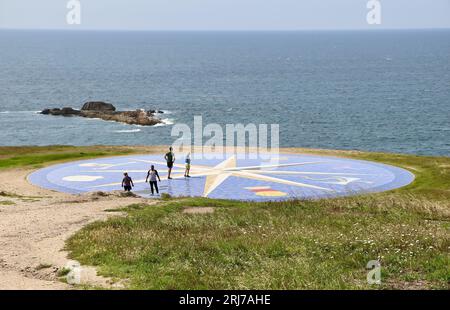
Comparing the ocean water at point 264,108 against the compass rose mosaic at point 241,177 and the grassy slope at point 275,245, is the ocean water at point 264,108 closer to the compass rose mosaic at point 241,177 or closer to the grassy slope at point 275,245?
the compass rose mosaic at point 241,177

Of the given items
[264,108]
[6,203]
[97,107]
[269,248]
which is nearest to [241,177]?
[6,203]

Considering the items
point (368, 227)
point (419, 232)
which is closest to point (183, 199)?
point (368, 227)

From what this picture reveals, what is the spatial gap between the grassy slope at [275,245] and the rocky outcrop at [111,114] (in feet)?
239

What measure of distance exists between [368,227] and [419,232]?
82.5 inches

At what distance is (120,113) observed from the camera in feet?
364

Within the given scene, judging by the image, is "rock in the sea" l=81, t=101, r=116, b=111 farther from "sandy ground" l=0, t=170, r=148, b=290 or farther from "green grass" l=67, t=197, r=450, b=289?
"green grass" l=67, t=197, r=450, b=289

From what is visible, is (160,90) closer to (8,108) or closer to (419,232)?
(8,108)

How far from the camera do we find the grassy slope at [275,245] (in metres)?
17.4

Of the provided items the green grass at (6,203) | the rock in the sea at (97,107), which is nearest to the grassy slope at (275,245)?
the green grass at (6,203)

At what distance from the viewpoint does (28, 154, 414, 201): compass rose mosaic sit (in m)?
38.2

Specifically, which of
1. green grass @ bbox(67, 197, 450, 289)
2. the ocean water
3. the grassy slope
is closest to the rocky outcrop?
the ocean water

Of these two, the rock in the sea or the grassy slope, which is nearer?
the grassy slope

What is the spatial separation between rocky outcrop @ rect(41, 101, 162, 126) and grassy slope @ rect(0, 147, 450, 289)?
72.9m

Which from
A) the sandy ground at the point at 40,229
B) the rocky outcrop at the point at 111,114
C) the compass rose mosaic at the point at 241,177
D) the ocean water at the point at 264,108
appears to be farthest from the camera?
the rocky outcrop at the point at 111,114
